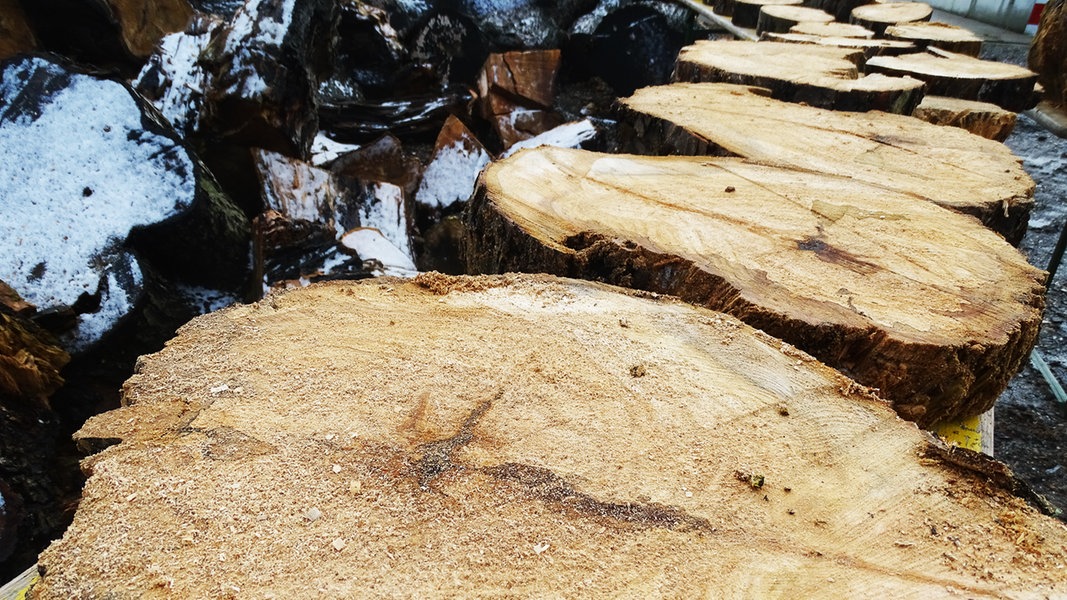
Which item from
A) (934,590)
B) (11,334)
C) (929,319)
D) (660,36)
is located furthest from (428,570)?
(660,36)

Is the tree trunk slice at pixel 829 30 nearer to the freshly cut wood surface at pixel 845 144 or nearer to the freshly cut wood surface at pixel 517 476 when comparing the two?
the freshly cut wood surface at pixel 845 144

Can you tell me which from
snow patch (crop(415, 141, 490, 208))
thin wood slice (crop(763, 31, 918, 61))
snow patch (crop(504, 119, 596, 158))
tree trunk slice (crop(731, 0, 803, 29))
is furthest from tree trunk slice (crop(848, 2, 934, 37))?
snow patch (crop(415, 141, 490, 208))

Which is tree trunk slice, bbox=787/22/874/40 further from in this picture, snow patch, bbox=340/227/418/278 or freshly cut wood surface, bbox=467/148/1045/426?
snow patch, bbox=340/227/418/278

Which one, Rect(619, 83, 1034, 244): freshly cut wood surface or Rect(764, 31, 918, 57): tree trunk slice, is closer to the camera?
Rect(619, 83, 1034, 244): freshly cut wood surface

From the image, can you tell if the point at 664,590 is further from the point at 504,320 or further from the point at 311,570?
the point at 504,320

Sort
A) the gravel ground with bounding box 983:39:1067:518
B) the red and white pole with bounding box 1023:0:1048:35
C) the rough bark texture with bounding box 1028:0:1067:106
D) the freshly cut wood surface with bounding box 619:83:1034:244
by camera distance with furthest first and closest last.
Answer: the red and white pole with bounding box 1023:0:1048:35 → the rough bark texture with bounding box 1028:0:1067:106 → the gravel ground with bounding box 983:39:1067:518 → the freshly cut wood surface with bounding box 619:83:1034:244

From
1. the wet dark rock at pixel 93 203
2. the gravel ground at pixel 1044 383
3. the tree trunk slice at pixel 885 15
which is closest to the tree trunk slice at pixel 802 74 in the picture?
the gravel ground at pixel 1044 383
